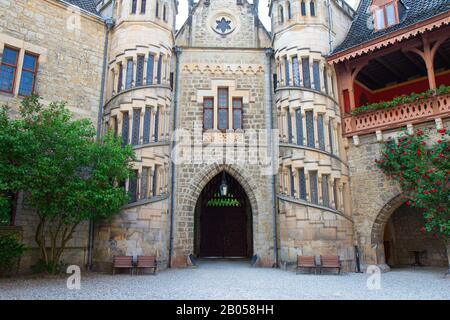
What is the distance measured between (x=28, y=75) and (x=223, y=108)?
7.36 meters

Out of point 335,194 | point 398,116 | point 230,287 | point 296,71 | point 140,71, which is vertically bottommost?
point 230,287

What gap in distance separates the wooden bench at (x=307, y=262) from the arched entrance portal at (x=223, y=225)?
662 centimetres

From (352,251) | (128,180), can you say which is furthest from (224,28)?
(352,251)

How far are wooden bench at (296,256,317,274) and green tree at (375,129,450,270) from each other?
11.4ft

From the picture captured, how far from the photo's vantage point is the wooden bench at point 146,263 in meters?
10.9

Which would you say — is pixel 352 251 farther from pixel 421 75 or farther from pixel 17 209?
pixel 17 209

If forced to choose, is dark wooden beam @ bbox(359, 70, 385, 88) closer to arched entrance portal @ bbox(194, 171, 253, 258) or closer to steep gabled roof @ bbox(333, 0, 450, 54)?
steep gabled roof @ bbox(333, 0, 450, 54)

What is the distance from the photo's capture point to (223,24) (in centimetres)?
1573

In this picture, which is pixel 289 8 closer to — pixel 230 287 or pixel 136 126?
pixel 136 126

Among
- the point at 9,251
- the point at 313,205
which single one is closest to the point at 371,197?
the point at 313,205

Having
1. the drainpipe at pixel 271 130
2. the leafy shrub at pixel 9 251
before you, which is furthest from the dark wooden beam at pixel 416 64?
the leafy shrub at pixel 9 251

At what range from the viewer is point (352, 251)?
12367 millimetres

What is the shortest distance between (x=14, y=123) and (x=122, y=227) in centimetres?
475

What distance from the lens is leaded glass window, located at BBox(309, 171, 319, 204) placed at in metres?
12.4
